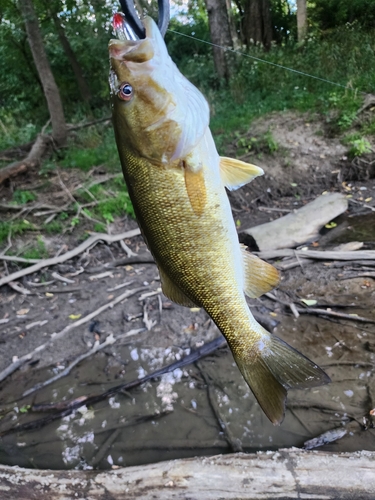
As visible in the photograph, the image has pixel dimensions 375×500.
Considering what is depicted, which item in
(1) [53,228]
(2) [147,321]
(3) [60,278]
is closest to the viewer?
(2) [147,321]

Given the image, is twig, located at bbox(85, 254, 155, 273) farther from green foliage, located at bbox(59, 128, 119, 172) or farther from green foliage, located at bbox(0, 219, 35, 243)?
green foliage, located at bbox(59, 128, 119, 172)

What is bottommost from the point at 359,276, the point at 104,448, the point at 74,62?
the point at 104,448

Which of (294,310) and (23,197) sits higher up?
(23,197)

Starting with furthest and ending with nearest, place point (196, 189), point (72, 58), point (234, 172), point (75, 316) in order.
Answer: point (72, 58) < point (75, 316) < point (234, 172) < point (196, 189)

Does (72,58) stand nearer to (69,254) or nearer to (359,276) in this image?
(69,254)

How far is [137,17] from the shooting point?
1.25 meters

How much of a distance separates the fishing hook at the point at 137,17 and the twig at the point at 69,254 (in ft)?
17.8

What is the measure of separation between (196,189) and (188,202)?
0.06 metres

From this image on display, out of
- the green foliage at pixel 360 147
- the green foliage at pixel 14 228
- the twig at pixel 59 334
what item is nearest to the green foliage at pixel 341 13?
the green foliage at pixel 360 147

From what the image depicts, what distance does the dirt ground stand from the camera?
4.02 metres

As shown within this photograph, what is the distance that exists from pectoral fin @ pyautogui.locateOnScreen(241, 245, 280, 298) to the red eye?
76 cm

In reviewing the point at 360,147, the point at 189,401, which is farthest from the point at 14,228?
the point at 360,147

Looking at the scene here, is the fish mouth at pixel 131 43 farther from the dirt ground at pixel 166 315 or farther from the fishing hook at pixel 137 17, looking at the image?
the dirt ground at pixel 166 315

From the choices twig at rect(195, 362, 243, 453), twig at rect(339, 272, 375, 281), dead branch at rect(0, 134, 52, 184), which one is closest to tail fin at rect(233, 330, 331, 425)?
twig at rect(195, 362, 243, 453)
